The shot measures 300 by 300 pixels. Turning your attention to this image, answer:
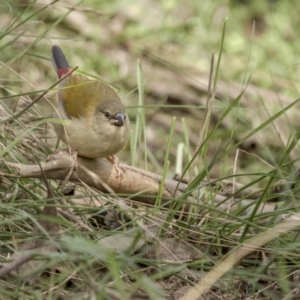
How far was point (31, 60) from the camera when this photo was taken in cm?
709

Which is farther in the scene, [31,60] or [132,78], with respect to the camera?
[132,78]

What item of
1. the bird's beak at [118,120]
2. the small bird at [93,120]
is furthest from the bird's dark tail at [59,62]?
the bird's beak at [118,120]

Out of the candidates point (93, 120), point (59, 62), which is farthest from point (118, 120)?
point (59, 62)

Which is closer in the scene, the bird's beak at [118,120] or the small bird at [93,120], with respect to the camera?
the small bird at [93,120]

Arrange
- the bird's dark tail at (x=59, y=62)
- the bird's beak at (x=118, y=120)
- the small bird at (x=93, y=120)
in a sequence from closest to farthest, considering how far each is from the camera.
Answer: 1. the small bird at (x=93, y=120)
2. the bird's beak at (x=118, y=120)
3. the bird's dark tail at (x=59, y=62)

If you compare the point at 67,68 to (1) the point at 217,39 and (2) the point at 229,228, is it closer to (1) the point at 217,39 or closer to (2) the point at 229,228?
(2) the point at 229,228

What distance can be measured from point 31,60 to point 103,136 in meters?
2.96

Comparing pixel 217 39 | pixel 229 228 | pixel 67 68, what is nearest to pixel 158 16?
pixel 217 39

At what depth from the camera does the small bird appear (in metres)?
4.27

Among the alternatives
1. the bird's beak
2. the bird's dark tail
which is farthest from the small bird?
the bird's dark tail

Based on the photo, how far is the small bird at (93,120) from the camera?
427 cm

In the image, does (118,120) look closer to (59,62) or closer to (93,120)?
(93,120)

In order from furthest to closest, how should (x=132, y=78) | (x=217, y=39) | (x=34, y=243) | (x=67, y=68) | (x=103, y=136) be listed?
(x=217, y=39) → (x=132, y=78) → (x=67, y=68) → (x=103, y=136) → (x=34, y=243)

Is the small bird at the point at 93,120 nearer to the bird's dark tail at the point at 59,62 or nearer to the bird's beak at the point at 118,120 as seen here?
the bird's beak at the point at 118,120
